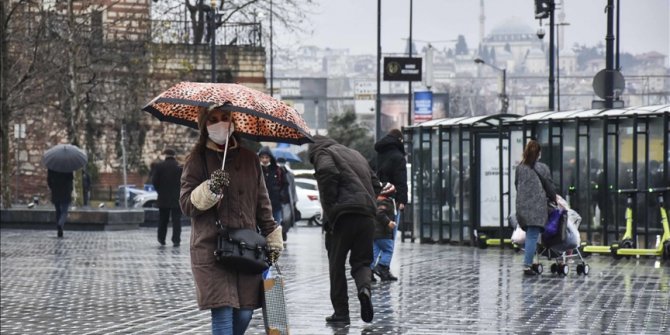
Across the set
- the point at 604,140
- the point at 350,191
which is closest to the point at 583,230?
the point at 604,140

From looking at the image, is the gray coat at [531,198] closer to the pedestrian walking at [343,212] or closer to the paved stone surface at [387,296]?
the paved stone surface at [387,296]

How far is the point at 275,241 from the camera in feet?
30.8

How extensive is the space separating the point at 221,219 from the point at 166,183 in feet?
62.8

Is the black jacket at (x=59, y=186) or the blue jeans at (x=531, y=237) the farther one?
the black jacket at (x=59, y=186)

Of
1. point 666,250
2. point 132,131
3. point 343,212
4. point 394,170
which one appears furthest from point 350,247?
point 132,131

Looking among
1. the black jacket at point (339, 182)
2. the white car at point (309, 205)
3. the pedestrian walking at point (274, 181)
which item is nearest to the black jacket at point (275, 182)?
the pedestrian walking at point (274, 181)

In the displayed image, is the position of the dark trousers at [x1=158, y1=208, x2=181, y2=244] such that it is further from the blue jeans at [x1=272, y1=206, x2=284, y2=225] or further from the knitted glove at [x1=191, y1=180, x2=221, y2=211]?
the knitted glove at [x1=191, y1=180, x2=221, y2=211]

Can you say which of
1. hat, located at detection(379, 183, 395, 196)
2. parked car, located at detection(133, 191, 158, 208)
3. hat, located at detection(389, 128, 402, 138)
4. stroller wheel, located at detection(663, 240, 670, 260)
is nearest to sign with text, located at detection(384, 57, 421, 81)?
parked car, located at detection(133, 191, 158, 208)

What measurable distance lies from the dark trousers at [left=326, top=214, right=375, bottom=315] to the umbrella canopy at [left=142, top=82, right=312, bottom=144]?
400 centimetres

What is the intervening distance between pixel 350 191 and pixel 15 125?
38645 mm

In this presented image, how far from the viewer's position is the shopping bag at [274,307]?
9062 mm

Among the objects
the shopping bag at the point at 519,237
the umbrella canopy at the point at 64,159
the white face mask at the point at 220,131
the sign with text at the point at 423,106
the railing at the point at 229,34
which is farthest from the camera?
the railing at the point at 229,34

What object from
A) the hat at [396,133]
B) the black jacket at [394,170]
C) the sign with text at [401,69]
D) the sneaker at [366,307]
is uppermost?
the sign with text at [401,69]

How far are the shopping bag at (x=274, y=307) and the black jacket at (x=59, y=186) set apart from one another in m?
22.9
